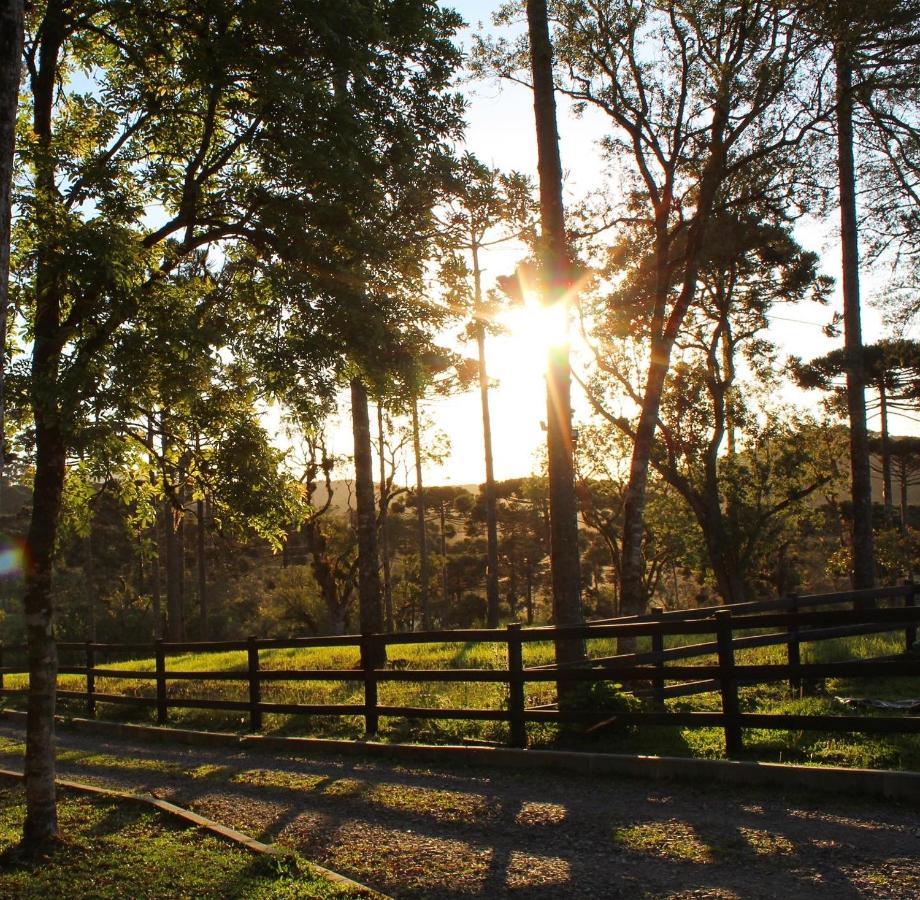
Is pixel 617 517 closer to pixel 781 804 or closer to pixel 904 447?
pixel 904 447

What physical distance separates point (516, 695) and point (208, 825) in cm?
354

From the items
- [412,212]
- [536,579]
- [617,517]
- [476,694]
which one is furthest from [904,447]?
[412,212]

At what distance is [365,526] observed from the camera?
20547mm

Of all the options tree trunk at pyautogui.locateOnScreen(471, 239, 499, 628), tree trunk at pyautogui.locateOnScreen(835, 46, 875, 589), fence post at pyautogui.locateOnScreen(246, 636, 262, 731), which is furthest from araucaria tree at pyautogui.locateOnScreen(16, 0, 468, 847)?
tree trunk at pyautogui.locateOnScreen(471, 239, 499, 628)

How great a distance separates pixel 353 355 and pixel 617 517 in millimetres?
36785

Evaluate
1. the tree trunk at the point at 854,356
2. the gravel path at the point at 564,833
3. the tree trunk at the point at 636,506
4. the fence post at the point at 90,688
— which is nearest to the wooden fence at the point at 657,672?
the gravel path at the point at 564,833

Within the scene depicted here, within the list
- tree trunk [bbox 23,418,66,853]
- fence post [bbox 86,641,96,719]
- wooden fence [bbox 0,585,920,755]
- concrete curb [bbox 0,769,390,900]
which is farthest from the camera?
fence post [bbox 86,641,96,719]

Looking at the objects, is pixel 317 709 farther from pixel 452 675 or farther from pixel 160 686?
pixel 160 686

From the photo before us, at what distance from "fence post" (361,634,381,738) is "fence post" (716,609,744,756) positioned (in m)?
4.58

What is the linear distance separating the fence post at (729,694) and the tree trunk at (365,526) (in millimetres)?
12305

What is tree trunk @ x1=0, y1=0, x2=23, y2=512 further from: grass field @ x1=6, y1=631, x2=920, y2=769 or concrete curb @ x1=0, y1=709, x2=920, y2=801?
grass field @ x1=6, y1=631, x2=920, y2=769

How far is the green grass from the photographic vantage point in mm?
5910

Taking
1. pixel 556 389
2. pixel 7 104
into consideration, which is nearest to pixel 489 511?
pixel 556 389

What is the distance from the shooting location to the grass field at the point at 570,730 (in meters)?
8.39
